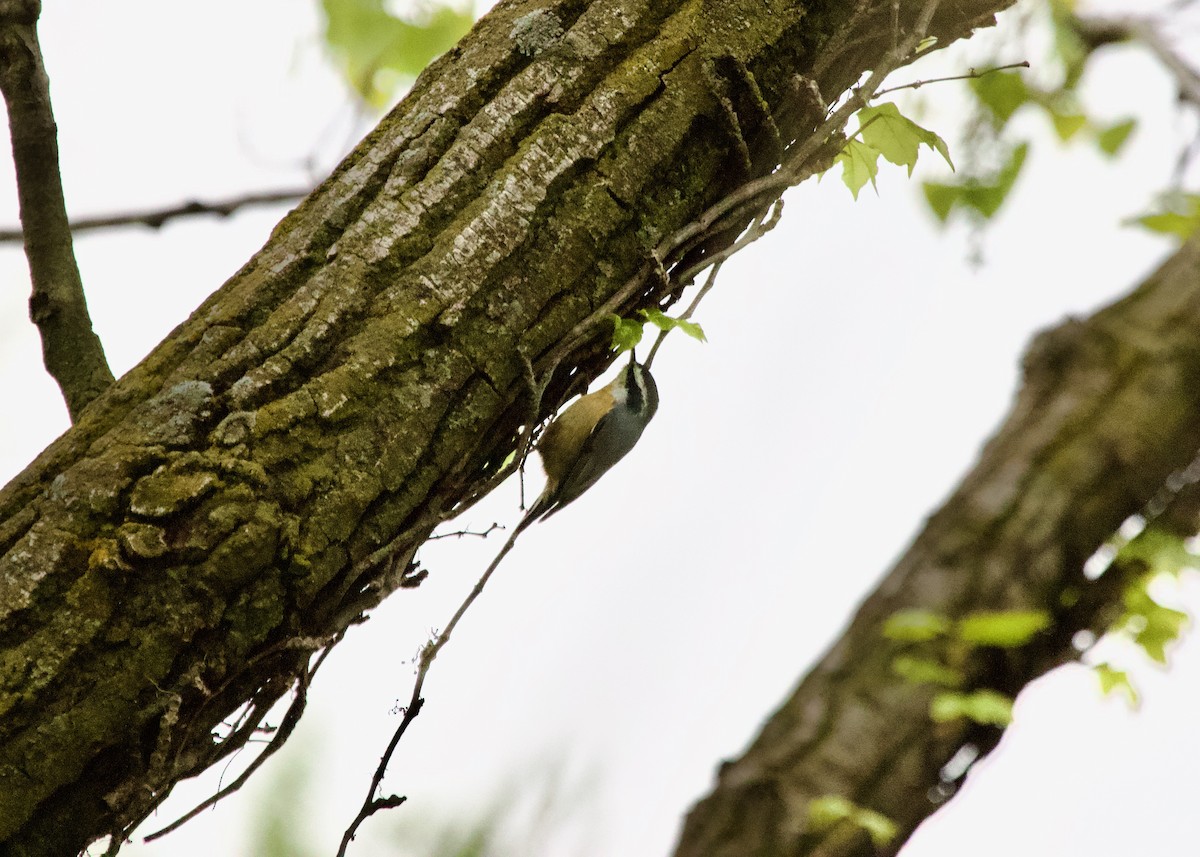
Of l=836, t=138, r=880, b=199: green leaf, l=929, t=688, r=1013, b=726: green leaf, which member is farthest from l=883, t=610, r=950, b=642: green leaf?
l=836, t=138, r=880, b=199: green leaf

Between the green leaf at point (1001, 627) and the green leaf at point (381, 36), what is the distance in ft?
5.77

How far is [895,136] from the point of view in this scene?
5.09 ft

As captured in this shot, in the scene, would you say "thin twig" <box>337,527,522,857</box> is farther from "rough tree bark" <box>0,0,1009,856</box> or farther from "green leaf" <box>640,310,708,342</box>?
"green leaf" <box>640,310,708,342</box>

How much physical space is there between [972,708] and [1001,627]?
0.18 meters

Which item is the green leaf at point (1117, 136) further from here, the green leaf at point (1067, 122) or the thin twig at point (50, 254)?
the thin twig at point (50, 254)

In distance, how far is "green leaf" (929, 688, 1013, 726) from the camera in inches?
75.2

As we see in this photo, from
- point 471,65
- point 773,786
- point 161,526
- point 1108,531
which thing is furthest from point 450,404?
point 1108,531

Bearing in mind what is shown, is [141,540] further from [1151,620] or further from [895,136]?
[1151,620]

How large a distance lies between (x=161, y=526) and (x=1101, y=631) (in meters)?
2.01

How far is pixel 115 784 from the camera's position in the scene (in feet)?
3.51

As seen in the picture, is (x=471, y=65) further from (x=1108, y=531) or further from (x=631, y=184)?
(x=1108, y=531)

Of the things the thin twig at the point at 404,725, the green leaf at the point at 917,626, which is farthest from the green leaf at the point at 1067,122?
the thin twig at the point at 404,725

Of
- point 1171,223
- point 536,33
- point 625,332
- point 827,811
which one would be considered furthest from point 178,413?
point 1171,223

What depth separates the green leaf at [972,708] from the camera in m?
1.91
